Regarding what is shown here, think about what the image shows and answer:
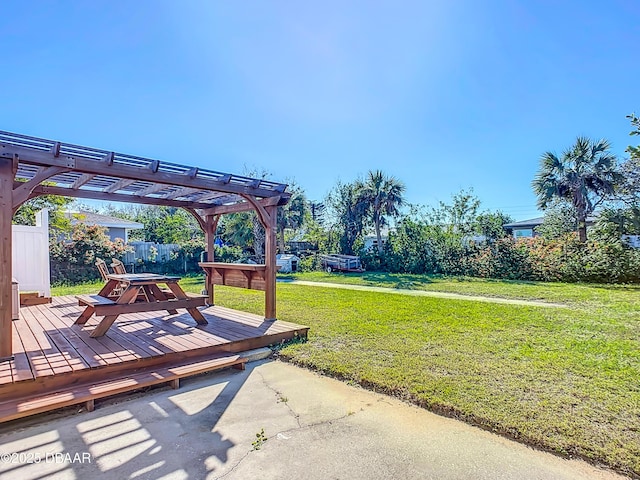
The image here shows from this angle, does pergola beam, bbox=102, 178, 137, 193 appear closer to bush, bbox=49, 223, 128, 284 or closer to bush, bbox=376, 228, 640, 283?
bush, bbox=49, 223, 128, 284

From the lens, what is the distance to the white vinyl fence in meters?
6.45

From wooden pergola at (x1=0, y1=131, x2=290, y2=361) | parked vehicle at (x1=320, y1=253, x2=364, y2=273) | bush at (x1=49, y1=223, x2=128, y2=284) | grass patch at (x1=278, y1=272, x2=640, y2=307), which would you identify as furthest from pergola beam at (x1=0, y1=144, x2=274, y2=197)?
parked vehicle at (x1=320, y1=253, x2=364, y2=273)

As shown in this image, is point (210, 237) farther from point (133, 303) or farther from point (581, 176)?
point (581, 176)

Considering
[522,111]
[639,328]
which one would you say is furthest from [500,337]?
[522,111]

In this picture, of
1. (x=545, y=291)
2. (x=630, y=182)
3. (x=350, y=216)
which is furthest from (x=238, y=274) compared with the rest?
(x=630, y=182)

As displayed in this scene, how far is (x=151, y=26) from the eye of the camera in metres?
6.78

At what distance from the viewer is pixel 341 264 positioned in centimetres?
1675

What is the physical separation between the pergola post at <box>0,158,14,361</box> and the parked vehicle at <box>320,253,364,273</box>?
13.8m

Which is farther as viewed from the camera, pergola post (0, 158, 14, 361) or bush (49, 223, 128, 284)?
bush (49, 223, 128, 284)

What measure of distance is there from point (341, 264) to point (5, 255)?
14.1m

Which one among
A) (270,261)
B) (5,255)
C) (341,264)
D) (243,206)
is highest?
(243,206)

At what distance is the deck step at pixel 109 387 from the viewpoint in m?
2.58

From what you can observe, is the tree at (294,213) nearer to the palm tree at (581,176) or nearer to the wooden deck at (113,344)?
the palm tree at (581,176)

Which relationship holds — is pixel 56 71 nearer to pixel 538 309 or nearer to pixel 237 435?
pixel 237 435
